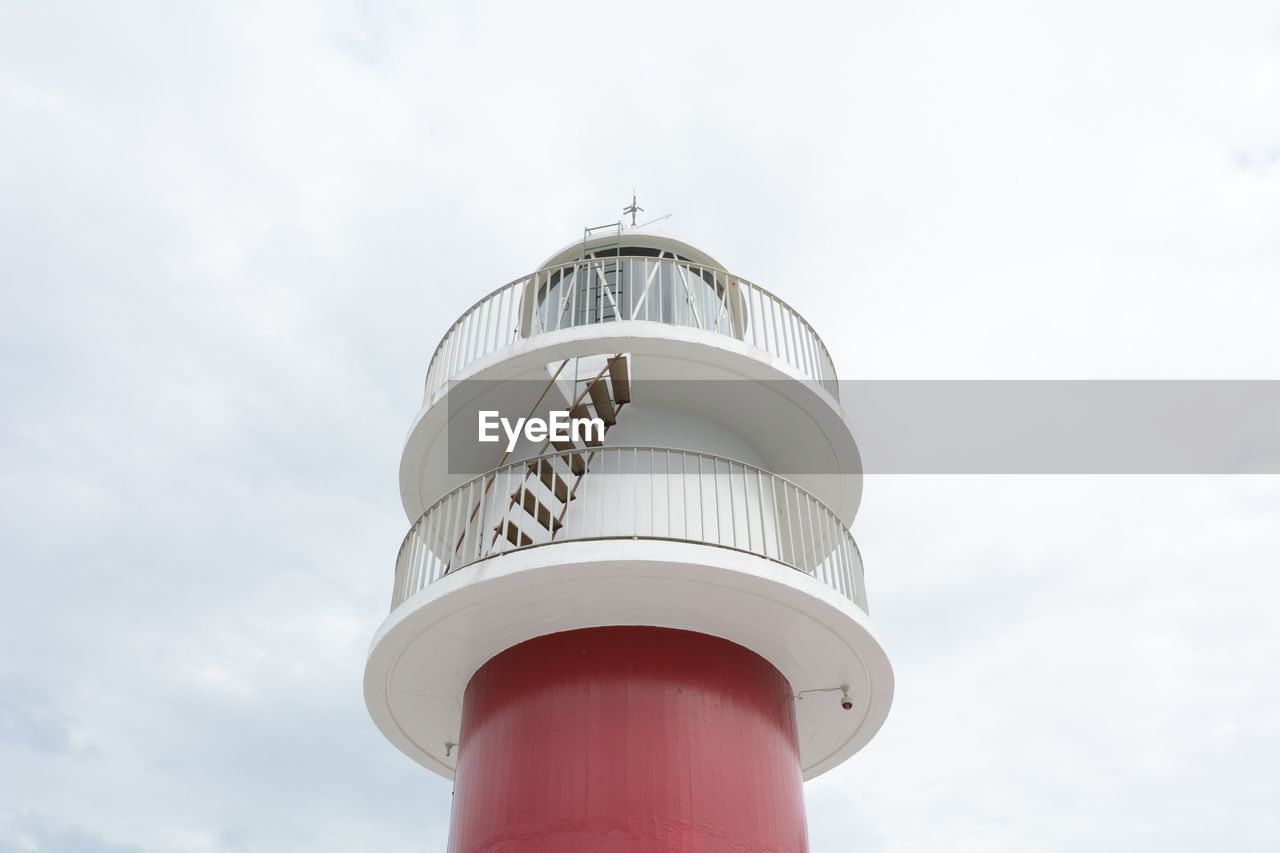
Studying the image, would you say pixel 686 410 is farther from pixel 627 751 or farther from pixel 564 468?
pixel 627 751

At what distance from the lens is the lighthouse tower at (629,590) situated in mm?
10094

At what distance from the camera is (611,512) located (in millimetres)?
11359

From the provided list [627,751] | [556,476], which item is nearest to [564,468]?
[556,476]

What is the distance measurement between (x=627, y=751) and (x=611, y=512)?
2578 millimetres

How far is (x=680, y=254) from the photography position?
49.4ft

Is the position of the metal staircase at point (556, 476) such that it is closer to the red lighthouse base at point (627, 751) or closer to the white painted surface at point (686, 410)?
the white painted surface at point (686, 410)

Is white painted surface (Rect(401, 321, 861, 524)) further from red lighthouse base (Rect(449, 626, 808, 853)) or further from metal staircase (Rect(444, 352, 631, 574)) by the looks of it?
red lighthouse base (Rect(449, 626, 808, 853))

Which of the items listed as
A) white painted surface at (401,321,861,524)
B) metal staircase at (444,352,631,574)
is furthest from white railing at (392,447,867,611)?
white painted surface at (401,321,861,524)

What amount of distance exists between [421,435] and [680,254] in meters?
4.74

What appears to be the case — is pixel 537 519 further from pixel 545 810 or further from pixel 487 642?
pixel 545 810

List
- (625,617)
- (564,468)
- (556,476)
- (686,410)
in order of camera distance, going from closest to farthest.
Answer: (625,617), (556,476), (564,468), (686,410)

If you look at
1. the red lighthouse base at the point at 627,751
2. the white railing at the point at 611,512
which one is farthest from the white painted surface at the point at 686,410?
the red lighthouse base at the point at 627,751

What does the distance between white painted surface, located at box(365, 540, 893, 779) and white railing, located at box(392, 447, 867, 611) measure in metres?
0.45

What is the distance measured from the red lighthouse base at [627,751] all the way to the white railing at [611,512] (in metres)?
1.17
